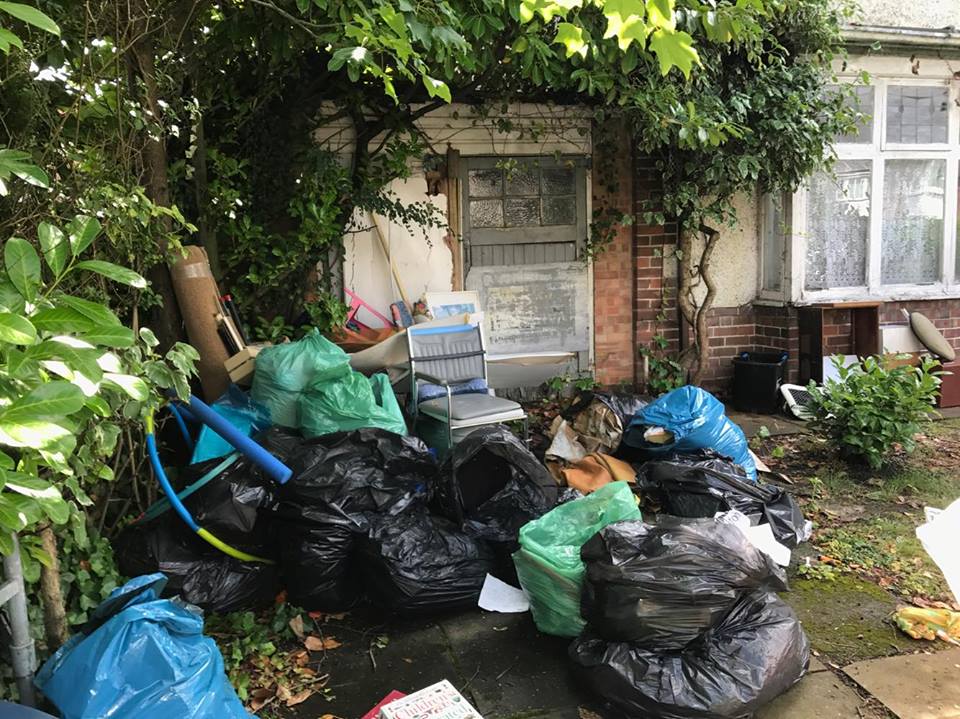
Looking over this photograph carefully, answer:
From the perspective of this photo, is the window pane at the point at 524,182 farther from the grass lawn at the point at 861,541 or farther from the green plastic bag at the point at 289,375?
the green plastic bag at the point at 289,375

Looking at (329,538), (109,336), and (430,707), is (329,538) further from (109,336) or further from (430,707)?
(109,336)

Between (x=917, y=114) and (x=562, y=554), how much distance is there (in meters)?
6.31

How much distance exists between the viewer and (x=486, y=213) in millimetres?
6629

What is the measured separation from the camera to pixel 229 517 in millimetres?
3207

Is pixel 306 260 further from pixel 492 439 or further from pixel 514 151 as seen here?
pixel 492 439

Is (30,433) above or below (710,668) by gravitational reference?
above

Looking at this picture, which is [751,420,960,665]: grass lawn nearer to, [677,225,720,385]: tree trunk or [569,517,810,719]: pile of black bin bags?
[569,517,810,719]: pile of black bin bags

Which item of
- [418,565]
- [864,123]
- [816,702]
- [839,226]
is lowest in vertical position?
[816,702]

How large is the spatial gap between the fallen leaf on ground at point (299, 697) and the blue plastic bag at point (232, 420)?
4.13 feet

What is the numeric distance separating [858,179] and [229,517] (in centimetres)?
632

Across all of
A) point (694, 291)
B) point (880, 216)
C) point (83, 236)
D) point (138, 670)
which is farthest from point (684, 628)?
point (880, 216)

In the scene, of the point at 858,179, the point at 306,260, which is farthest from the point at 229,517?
Result: the point at 858,179

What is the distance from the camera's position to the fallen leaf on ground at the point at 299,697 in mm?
2742

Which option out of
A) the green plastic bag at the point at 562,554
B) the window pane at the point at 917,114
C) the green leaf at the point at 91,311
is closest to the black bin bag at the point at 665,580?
the green plastic bag at the point at 562,554
